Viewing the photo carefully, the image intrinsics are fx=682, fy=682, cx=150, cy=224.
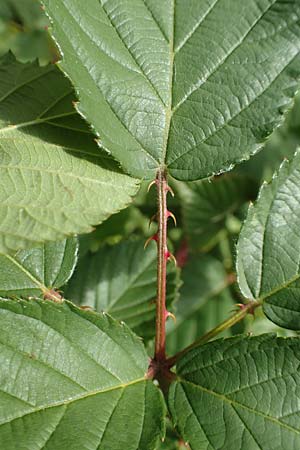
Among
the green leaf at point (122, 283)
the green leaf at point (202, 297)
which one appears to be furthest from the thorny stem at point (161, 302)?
the green leaf at point (202, 297)

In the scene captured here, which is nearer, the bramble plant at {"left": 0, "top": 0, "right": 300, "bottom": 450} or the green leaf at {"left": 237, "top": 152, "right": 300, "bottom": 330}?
the bramble plant at {"left": 0, "top": 0, "right": 300, "bottom": 450}

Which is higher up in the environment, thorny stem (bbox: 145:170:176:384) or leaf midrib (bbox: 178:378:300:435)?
thorny stem (bbox: 145:170:176:384)

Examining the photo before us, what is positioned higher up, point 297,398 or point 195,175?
point 195,175

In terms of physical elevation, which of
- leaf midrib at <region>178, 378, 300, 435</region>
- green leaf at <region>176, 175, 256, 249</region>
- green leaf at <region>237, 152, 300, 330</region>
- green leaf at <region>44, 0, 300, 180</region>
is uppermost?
green leaf at <region>44, 0, 300, 180</region>

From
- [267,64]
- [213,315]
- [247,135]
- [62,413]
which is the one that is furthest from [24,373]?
[213,315]

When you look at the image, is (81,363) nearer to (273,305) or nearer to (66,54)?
(273,305)

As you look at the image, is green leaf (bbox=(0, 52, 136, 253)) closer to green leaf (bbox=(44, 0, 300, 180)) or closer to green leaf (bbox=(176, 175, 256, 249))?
green leaf (bbox=(44, 0, 300, 180))

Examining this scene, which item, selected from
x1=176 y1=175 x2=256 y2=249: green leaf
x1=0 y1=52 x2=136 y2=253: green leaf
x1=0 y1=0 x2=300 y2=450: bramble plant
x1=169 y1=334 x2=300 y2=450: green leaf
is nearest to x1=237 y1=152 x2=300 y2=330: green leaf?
x1=0 y1=0 x2=300 y2=450: bramble plant
